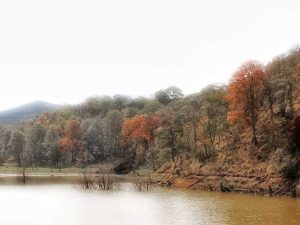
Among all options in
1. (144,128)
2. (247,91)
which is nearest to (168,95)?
(144,128)

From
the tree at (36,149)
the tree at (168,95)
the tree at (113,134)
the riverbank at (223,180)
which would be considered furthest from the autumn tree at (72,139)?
the riverbank at (223,180)

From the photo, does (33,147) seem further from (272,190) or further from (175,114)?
(272,190)

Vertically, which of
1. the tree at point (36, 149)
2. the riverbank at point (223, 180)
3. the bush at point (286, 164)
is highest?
the tree at point (36, 149)

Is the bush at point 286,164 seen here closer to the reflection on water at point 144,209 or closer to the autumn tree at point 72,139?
the reflection on water at point 144,209

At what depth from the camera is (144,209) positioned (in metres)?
51.3

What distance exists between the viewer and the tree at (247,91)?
82375 millimetres

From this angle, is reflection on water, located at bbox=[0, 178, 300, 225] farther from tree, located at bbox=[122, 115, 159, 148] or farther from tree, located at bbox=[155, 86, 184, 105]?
tree, located at bbox=[155, 86, 184, 105]

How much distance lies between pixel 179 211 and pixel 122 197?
677 inches

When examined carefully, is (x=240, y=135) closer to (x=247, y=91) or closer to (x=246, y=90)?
(x=247, y=91)

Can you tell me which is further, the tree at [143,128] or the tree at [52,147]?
the tree at [52,147]

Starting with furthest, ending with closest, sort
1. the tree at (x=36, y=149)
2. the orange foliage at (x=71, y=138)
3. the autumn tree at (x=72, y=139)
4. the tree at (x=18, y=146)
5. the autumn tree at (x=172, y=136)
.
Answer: the tree at (x=18, y=146) < the tree at (x=36, y=149) < the orange foliage at (x=71, y=138) < the autumn tree at (x=72, y=139) < the autumn tree at (x=172, y=136)

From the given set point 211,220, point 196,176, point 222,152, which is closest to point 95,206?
point 211,220

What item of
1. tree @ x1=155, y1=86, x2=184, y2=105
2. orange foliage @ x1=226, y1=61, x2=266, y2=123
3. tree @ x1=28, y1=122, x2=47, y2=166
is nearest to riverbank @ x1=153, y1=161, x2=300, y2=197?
orange foliage @ x1=226, y1=61, x2=266, y2=123

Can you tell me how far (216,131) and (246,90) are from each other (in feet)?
50.8
